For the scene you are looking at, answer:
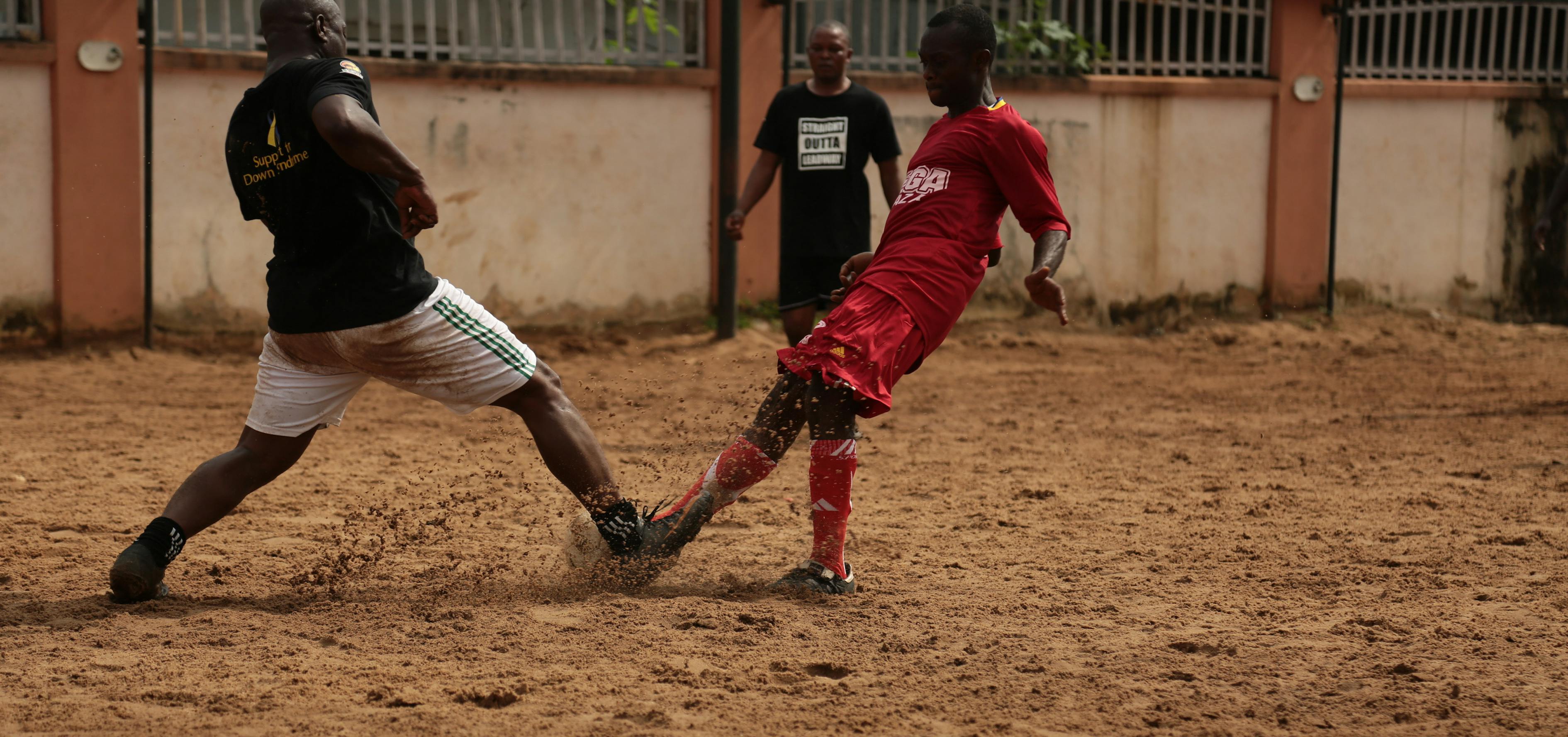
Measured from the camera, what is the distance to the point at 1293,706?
3.06m

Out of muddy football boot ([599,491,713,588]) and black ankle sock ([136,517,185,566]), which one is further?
muddy football boot ([599,491,713,588])

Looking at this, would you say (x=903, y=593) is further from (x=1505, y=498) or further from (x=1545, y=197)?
(x=1545, y=197)

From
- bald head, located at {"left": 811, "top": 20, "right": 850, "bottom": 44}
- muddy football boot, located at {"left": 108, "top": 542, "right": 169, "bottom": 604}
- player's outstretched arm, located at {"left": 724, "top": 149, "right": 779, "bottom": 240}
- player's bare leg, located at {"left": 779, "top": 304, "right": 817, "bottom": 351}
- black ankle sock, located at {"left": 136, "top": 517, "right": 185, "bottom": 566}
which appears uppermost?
bald head, located at {"left": 811, "top": 20, "right": 850, "bottom": 44}

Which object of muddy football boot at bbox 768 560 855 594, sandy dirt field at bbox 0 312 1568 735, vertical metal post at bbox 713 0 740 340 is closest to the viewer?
sandy dirt field at bbox 0 312 1568 735

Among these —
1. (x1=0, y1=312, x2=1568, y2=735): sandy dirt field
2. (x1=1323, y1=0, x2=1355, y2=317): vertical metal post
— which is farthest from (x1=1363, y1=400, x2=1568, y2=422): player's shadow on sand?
(x1=1323, y1=0, x2=1355, y2=317): vertical metal post

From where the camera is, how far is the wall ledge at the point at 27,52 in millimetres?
7855

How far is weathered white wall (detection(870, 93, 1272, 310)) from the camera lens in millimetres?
10312

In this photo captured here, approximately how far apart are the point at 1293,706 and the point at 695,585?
63.4 inches

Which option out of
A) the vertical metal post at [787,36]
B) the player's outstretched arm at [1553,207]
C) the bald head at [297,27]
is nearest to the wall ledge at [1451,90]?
the player's outstretched arm at [1553,207]

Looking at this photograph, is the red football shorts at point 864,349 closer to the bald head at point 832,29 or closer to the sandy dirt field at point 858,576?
the sandy dirt field at point 858,576

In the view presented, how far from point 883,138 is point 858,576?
2999 mm

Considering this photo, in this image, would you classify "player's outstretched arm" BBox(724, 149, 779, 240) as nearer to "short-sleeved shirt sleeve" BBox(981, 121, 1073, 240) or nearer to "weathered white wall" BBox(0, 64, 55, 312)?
"short-sleeved shirt sleeve" BBox(981, 121, 1073, 240)

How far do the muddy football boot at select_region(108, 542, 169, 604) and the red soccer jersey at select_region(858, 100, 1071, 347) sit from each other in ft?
6.35

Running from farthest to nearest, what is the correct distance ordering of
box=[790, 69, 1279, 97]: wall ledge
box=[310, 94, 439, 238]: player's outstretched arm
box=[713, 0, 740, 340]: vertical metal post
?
box=[790, 69, 1279, 97]: wall ledge < box=[713, 0, 740, 340]: vertical metal post < box=[310, 94, 439, 238]: player's outstretched arm
